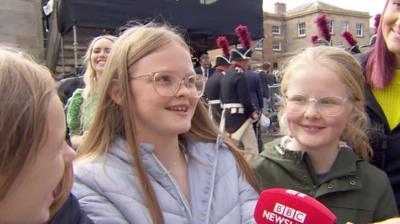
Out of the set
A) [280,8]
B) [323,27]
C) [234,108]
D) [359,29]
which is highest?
[280,8]

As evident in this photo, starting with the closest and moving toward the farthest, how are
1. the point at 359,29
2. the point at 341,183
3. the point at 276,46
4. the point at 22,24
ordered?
the point at 341,183 < the point at 22,24 < the point at 359,29 < the point at 276,46

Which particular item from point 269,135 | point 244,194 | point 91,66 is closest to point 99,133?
point 244,194

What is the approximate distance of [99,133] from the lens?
1405 millimetres

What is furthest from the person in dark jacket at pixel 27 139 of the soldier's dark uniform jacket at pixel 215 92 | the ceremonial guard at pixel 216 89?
the soldier's dark uniform jacket at pixel 215 92

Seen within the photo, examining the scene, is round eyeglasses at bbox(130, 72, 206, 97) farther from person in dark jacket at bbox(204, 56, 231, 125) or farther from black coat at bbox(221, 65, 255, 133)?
person in dark jacket at bbox(204, 56, 231, 125)

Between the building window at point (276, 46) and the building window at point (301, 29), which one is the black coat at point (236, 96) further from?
the building window at point (276, 46)

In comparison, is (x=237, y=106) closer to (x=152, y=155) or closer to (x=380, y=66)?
(x=380, y=66)

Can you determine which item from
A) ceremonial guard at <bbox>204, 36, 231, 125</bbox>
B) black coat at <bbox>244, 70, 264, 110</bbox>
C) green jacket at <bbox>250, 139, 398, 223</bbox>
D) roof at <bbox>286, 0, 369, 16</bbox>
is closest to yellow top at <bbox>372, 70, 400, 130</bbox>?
green jacket at <bbox>250, 139, 398, 223</bbox>

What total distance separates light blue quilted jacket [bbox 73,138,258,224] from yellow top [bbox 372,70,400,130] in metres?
0.68

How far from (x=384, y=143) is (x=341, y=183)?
339 mm

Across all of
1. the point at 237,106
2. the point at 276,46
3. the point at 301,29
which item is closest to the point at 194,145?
the point at 237,106

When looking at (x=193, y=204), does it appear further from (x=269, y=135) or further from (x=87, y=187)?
(x=269, y=135)

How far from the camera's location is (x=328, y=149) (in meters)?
1.58

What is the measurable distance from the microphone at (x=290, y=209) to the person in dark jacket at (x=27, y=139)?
0.45 meters
